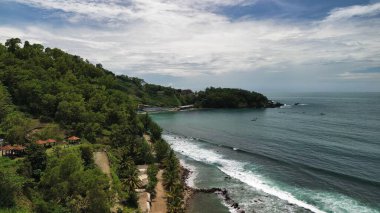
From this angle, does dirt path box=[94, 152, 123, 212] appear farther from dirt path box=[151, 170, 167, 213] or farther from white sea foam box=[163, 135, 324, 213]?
white sea foam box=[163, 135, 324, 213]

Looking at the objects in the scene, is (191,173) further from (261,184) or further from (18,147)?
(18,147)

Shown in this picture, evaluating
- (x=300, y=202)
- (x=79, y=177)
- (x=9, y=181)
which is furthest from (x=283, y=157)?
(x=9, y=181)

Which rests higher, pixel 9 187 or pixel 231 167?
pixel 9 187

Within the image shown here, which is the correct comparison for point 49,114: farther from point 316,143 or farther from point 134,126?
point 316,143

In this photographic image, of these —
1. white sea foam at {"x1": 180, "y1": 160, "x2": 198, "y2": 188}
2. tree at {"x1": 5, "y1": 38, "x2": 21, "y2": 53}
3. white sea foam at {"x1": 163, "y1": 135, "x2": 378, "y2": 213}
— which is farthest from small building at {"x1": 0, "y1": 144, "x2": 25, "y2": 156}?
tree at {"x1": 5, "y1": 38, "x2": 21, "y2": 53}

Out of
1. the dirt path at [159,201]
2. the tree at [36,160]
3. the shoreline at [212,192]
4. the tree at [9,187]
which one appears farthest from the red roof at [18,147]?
the shoreline at [212,192]

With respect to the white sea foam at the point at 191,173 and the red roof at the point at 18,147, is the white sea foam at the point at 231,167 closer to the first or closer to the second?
the white sea foam at the point at 191,173

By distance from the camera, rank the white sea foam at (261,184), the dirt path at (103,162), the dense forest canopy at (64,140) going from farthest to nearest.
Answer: the dirt path at (103,162)
the white sea foam at (261,184)
the dense forest canopy at (64,140)

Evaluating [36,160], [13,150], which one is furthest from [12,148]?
[36,160]
